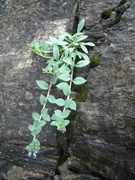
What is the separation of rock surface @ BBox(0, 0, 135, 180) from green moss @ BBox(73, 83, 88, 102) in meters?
0.03

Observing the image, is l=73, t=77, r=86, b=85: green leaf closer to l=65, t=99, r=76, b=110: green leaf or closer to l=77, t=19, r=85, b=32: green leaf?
l=65, t=99, r=76, b=110: green leaf

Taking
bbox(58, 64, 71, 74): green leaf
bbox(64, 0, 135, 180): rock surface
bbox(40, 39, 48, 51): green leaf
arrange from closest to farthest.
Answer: bbox(64, 0, 135, 180): rock surface
bbox(58, 64, 71, 74): green leaf
bbox(40, 39, 48, 51): green leaf

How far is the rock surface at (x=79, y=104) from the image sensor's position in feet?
4.40

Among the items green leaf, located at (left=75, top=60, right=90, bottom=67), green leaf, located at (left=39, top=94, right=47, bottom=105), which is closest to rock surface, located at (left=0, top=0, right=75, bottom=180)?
green leaf, located at (left=39, top=94, right=47, bottom=105)

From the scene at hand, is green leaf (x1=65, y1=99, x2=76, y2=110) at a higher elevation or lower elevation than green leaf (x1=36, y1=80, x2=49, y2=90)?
lower

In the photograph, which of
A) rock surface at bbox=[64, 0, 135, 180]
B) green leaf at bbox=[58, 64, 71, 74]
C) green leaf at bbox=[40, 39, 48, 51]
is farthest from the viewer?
green leaf at bbox=[40, 39, 48, 51]

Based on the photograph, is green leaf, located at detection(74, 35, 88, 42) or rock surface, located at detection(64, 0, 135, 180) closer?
rock surface, located at detection(64, 0, 135, 180)

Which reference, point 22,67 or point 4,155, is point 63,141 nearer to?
point 4,155

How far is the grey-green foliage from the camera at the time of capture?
1361 mm

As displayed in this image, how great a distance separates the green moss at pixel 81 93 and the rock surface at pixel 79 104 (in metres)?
0.03

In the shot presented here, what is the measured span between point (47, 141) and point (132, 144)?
41 cm

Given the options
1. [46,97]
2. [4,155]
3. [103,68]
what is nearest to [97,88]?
[103,68]

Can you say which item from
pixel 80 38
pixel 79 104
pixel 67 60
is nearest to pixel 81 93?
pixel 79 104

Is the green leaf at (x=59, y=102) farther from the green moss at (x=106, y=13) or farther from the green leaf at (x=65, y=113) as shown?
the green moss at (x=106, y=13)
